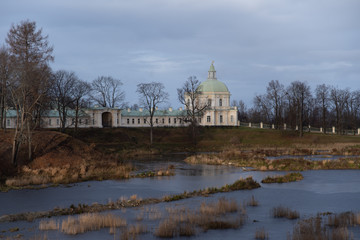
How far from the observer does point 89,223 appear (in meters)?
17.1

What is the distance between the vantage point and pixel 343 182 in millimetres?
29250

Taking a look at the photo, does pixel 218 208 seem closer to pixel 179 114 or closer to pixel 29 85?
pixel 29 85

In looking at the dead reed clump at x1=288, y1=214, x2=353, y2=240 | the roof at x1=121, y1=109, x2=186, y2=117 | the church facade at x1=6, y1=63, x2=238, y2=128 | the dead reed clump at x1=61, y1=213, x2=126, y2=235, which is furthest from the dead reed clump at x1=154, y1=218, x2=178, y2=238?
the roof at x1=121, y1=109, x2=186, y2=117

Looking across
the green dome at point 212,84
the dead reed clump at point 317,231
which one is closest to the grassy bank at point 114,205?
the dead reed clump at point 317,231

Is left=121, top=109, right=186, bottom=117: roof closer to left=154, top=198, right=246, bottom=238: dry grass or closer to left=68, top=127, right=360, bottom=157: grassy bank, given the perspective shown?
left=68, top=127, right=360, bottom=157: grassy bank

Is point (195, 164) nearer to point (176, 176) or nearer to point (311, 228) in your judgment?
point (176, 176)

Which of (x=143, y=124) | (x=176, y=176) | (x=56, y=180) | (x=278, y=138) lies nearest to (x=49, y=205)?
(x=56, y=180)

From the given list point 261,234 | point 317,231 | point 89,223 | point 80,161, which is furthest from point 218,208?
point 80,161

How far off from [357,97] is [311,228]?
292ft

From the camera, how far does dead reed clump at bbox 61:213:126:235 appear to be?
16.5 m

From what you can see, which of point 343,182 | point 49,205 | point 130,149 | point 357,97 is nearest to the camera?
point 49,205

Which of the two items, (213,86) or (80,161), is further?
(213,86)

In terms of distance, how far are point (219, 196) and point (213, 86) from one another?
80617 millimetres

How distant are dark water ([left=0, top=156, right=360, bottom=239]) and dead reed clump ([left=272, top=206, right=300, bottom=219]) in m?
0.39
